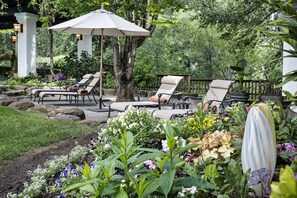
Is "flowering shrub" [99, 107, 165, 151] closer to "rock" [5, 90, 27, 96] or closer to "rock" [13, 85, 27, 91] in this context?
"rock" [5, 90, 27, 96]

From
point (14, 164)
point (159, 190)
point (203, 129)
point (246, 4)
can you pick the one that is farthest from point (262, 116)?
point (246, 4)

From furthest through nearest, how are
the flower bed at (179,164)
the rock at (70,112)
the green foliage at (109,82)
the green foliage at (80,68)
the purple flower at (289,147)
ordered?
1. the green foliage at (80,68)
2. the green foliage at (109,82)
3. the rock at (70,112)
4. the purple flower at (289,147)
5. the flower bed at (179,164)

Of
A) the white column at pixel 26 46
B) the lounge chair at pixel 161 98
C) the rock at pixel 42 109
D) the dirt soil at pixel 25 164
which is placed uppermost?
the white column at pixel 26 46

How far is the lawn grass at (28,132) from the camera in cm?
485

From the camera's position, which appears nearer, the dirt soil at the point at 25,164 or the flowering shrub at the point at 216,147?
the flowering shrub at the point at 216,147

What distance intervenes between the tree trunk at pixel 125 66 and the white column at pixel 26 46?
6483 mm

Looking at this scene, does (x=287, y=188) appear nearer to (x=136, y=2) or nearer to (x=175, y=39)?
(x=136, y=2)

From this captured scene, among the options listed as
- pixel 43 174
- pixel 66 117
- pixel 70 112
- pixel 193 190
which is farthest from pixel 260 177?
pixel 70 112

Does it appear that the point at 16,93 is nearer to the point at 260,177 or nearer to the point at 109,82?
the point at 109,82

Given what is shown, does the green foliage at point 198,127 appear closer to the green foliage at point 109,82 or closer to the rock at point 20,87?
the green foliage at point 109,82

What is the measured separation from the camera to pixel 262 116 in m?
2.02

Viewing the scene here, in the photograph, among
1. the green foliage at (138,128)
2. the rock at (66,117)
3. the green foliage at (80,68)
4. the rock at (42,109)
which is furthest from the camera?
the green foliage at (80,68)

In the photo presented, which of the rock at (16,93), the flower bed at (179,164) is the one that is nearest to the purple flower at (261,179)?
the flower bed at (179,164)

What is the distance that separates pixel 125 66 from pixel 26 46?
22.4 feet
